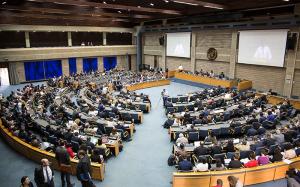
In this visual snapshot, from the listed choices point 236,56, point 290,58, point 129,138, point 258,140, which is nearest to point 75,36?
point 236,56

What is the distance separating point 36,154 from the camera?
934cm

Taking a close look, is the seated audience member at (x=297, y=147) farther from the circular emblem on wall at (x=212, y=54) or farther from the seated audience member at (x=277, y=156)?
the circular emblem on wall at (x=212, y=54)

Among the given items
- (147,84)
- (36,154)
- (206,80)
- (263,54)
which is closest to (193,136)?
(36,154)

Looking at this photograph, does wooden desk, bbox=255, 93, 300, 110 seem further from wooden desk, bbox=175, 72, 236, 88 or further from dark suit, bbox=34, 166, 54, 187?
dark suit, bbox=34, 166, 54, 187

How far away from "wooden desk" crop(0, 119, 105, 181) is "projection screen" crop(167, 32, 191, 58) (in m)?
21.1

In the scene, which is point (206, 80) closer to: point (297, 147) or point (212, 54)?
point (212, 54)

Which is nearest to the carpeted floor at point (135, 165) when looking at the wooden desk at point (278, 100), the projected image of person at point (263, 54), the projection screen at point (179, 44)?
the wooden desk at point (278, 100)

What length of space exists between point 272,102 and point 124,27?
22659 millimetres

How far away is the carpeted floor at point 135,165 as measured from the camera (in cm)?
826

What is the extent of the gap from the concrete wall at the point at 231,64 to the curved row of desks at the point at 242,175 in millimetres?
12371

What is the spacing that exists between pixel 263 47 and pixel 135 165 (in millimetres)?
16491

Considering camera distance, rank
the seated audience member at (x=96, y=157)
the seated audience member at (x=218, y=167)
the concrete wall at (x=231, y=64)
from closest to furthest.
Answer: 1. the seated audience member at (x=218, y=167)
2. the seated audience member at (x=96, y=157)
3. the concrete wall at (x=231, y=64)

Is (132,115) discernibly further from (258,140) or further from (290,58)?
(290,58)

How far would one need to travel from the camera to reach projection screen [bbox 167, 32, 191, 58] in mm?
27870
